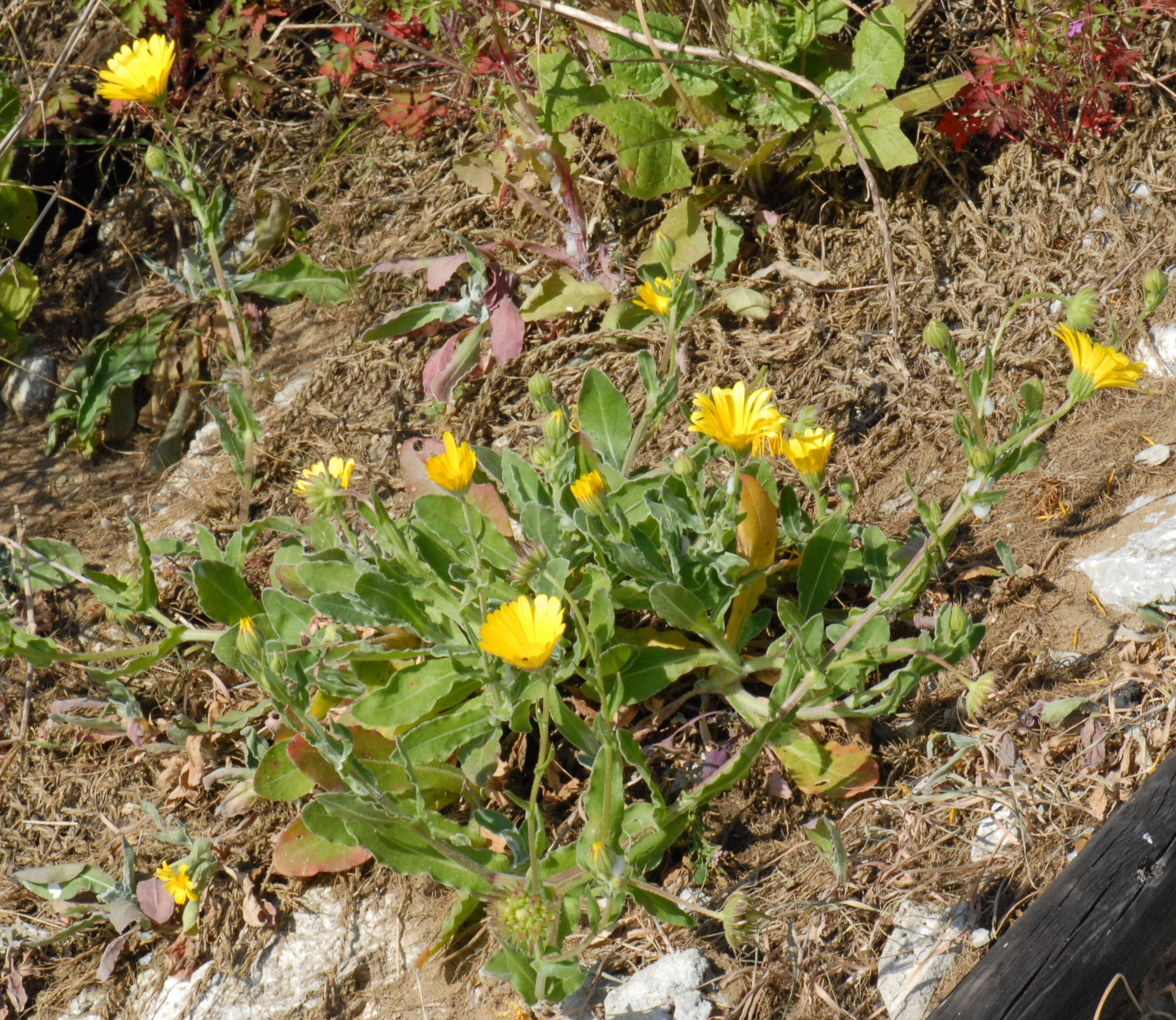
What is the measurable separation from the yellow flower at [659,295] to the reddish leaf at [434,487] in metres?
0.54

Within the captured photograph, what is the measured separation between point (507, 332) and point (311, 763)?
143 cm

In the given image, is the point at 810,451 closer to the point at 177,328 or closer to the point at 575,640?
the point at 575,640

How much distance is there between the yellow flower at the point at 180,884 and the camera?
2180 millimetres

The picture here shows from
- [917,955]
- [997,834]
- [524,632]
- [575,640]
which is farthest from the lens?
[575,640]

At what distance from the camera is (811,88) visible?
2773 millimetres

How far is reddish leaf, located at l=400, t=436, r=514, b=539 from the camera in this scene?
2.31 m

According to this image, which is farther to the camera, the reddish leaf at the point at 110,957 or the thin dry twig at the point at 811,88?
the thin dry twig at the point at 811,88

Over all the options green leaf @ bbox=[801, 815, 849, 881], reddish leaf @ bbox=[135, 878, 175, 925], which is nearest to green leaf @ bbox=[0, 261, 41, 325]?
reddish leaf @ bbox=[135, 878, 175, 925]

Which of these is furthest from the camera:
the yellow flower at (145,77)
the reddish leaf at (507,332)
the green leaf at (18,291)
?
the green leaf at (18,291)

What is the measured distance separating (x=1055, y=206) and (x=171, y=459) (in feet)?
8.95

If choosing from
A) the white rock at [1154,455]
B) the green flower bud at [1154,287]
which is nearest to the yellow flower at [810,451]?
the green flower bud at [1154,287]

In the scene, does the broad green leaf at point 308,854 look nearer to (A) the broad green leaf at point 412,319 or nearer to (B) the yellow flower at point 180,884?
(B) the yellow flower at point 180,884

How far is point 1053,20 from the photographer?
2908 mm

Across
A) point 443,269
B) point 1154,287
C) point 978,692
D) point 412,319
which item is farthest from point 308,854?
point 1154,287
